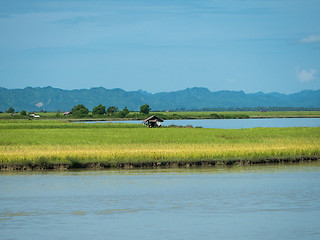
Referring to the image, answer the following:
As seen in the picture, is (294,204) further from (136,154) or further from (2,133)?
(2,133)

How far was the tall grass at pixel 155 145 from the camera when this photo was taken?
40.7m

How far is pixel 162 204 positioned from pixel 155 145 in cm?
2848

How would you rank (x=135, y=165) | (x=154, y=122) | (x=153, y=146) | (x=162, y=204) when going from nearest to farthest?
(x=162, y=204), (x=135, y=165), (x=153, y=146), (x=154, y=122)

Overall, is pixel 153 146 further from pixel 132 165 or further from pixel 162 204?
pixel 162 204

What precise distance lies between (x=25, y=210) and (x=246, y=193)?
10723 mm

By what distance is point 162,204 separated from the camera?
2550 cm

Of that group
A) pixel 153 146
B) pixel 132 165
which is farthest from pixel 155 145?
pixel 132 165

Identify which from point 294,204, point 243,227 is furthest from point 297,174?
point 243,227

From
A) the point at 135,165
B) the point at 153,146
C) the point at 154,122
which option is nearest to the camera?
the point at 135,165

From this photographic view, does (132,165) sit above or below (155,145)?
below

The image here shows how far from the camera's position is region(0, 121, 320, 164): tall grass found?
133ft

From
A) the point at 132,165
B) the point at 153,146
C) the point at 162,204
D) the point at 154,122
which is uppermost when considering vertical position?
the point at 154,122

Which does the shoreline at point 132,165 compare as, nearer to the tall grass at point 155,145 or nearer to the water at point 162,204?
the tall grass at point 155,145

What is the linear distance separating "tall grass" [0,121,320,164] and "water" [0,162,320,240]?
12.3ft
